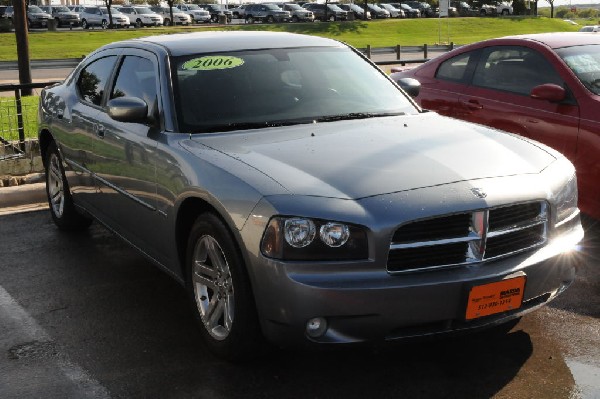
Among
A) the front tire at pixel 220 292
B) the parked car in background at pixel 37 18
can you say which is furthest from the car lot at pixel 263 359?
the parked car in background at pixel 37 18

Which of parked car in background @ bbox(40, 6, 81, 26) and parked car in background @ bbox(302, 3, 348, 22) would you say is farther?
parked car in background @ bbox(302, 3, 348, 22)

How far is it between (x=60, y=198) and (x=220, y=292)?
331 centimetres

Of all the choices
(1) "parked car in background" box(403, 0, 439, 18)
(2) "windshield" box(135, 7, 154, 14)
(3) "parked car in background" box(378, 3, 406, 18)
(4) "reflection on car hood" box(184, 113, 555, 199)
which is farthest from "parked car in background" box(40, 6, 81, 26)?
(4) "reflection on car hood" box(184, 113, 555, 199)

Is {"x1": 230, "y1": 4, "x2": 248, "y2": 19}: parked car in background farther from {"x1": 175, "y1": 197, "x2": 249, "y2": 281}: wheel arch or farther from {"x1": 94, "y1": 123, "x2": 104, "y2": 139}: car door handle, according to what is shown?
{"x1": 175, "y1": 197, "x2": 249, "y2": 281}: wheel arch

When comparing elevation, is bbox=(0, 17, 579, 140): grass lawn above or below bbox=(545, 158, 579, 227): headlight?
below

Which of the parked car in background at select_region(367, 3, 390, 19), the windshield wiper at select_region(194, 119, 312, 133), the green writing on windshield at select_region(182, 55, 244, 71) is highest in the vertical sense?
the green writing on windshield at select_region(182, 55, 244, 71)

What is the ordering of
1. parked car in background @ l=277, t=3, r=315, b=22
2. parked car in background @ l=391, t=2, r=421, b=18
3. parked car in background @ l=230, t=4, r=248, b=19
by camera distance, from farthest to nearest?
parked car in background @ l=391, t=2, r=421, b=18, parked car in background @ l=230, t=4, r=248, b=19, parked car in background @ l=277, t=3, r=315, b=22

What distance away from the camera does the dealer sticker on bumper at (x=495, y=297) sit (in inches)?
145

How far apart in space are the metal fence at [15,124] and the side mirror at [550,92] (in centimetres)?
521

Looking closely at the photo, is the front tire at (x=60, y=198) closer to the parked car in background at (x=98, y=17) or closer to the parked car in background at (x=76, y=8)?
the parked car in background at (x=98, y=17)

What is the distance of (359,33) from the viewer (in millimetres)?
50000

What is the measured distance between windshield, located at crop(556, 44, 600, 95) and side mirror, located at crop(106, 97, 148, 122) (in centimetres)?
362

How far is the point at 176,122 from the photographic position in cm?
475

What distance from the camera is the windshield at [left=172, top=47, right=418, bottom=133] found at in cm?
485
